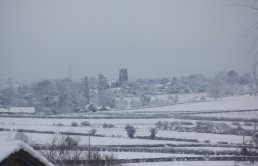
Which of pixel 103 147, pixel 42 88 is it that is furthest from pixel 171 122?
pixel 42 88

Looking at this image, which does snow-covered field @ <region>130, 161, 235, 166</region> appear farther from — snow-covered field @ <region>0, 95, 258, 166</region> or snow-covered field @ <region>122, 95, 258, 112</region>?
snow-covered field @ <region>122, 95, 258, 112</region>

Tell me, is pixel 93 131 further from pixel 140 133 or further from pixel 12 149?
pixel 12 149

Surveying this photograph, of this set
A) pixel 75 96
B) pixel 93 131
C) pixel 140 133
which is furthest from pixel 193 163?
pixel 75 96

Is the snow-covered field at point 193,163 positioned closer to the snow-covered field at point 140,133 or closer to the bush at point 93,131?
the snow-covered field at point 140,133

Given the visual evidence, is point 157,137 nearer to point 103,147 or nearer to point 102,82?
point 103,147

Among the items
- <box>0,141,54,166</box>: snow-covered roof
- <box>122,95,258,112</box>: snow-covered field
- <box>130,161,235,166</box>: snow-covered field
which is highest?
A: <box>0,141,54,166</box>: snow-covered roof

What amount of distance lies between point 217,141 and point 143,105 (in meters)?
41.3

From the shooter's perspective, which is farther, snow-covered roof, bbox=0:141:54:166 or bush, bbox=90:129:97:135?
bush, bbox=90:129:97:135

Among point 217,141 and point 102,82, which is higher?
point 102,82

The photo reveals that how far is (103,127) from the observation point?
4378 centimetres

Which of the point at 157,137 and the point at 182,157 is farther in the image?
the point at 157,137

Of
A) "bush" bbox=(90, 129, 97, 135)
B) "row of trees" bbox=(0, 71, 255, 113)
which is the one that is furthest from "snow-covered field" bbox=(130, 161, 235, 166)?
"row of trees" bbox=(0, 71, 255, 113)

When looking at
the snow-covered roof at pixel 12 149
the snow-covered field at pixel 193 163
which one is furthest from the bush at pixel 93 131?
the snow-covered roof at pixel 12 149

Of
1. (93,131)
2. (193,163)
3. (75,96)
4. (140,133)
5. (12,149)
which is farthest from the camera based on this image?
(75,96)
